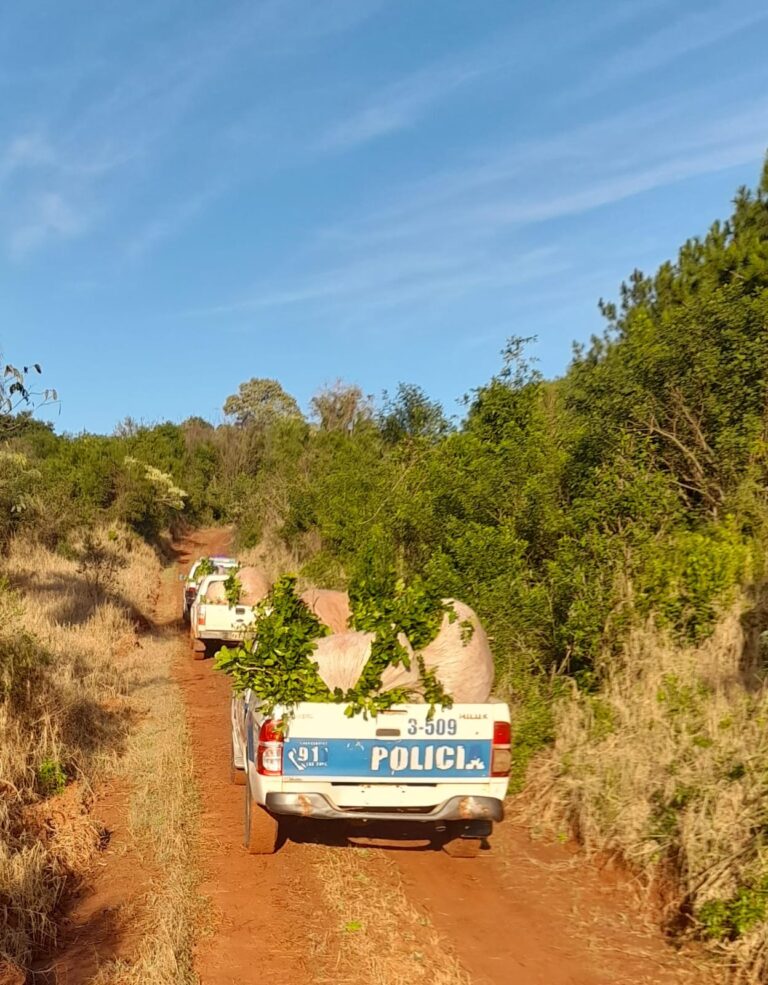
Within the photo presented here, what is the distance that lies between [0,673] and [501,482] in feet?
19.7

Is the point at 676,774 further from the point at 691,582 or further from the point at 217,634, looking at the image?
the point at 217,634

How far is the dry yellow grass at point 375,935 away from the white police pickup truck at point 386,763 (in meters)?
0.51

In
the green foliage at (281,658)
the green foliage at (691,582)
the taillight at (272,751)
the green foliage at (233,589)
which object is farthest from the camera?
the green foliage at (233,589)

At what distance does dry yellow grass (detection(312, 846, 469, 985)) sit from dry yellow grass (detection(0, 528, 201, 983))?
2.88 feet

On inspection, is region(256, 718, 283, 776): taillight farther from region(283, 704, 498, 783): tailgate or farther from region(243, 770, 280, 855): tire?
region(243, 770, 280, 855): tire

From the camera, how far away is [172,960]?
4.02 m

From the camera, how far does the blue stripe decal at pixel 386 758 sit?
202 inches

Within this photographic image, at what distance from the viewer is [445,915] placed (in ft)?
16.3

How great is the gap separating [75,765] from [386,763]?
342cm

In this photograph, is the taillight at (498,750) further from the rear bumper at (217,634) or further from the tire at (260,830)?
the rear bumper at (217,634)

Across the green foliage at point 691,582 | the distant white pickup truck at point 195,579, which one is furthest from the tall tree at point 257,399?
the green foliage at point 691,582

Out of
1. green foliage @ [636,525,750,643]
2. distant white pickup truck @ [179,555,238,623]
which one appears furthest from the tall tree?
green foliage @ [636,525,750,643]

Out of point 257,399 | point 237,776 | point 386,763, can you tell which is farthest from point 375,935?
point 257,399

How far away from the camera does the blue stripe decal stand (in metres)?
5.14
